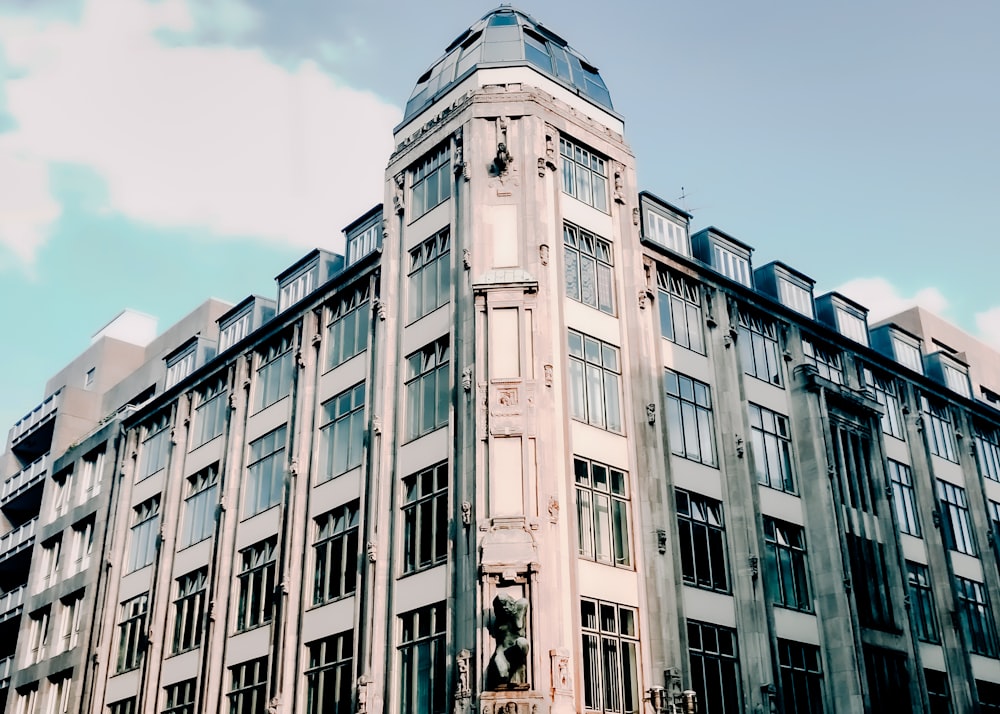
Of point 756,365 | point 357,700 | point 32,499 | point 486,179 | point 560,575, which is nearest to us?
point 560,575

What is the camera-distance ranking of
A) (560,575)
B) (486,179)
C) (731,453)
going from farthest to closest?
1. (731,453)
2. (486,179)
3. (560,575)

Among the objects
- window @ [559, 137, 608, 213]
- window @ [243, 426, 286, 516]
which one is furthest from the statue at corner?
window @ [243, 426, 286, 516]

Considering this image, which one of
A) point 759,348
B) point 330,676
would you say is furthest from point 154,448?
point 759,348

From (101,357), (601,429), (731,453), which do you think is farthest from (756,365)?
(101,357)

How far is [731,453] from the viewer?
121 ft

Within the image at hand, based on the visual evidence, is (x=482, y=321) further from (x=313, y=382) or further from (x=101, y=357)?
(x=101, y=357)

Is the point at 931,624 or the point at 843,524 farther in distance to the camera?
the point at 931,624

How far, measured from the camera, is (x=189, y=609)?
139 feet

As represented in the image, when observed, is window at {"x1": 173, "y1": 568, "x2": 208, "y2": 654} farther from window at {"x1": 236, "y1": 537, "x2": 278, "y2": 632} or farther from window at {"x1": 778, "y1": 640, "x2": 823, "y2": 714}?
window at {"x1": 778, "y1": 640, "x2": 823, "y2": 714}

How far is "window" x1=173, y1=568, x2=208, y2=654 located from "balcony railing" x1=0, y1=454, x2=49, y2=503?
17.4 meters

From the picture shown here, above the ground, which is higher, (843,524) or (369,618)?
(843,524)

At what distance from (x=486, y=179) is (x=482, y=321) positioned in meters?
→ 5.32

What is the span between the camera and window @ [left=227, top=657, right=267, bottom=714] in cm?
3675

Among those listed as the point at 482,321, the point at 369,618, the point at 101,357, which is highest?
the point at 101,357
